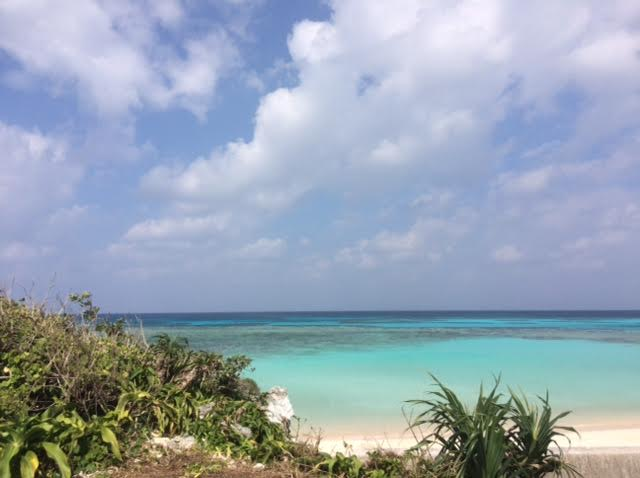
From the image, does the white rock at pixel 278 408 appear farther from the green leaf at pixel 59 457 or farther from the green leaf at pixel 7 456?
the green leaf at pixel 7 456

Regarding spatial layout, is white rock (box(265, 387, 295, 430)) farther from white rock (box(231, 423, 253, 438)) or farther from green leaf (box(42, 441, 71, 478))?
green leaf (box(42, 441, 71, 478))

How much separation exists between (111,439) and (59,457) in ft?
1.66

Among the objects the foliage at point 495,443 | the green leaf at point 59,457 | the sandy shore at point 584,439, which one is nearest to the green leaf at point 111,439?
the green leaf at point 59,457

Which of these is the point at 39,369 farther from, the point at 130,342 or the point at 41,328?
the point at 130,342

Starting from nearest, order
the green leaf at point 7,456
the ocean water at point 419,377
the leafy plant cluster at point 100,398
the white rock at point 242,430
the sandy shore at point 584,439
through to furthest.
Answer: the green leaf at point 7,456 < the leafy plant cluster at point 100,398 < the white rock at point 242,430 < the sandy shore at point 584,439 < the ocean water at point 419,377

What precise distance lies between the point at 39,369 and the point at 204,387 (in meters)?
1.77

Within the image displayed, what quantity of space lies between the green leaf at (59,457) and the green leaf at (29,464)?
109 millimetres

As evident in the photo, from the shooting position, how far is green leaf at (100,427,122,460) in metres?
3.84

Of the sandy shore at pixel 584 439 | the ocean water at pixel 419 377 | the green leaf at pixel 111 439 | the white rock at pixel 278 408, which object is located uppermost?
the green leaf at pixel 111 439

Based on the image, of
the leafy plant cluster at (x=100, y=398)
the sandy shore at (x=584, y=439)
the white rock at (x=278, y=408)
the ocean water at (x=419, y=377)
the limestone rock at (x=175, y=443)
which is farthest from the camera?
the ocean water at (x=419, y=377)

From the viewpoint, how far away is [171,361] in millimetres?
5668

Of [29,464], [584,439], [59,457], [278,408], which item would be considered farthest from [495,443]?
[584,439]

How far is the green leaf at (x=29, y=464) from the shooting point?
3.22 metres

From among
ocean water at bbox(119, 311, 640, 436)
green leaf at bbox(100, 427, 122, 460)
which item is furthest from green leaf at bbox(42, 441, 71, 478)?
ocean water at bbox(119, 311, 640, 436)
